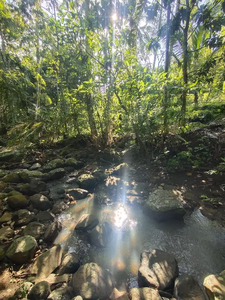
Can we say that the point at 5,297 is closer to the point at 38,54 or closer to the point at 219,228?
the point at 219,228

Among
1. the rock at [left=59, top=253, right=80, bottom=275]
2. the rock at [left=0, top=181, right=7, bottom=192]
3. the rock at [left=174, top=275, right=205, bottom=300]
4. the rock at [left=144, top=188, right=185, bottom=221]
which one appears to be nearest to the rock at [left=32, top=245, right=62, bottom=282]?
the rock at [left=59, top=253, right=80, bottom=275]

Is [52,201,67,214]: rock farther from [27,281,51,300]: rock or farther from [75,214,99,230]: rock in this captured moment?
[27,281,51,300]: rock

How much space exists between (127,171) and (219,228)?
8.73 feet

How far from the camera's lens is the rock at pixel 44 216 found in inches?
116

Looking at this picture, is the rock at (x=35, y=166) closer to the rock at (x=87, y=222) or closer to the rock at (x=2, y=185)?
the rock at (x=2, y=185)

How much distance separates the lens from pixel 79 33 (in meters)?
5.26

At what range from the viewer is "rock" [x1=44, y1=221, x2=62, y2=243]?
252 centimetres

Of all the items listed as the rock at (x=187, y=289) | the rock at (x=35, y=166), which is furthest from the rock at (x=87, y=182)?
the rock at (x=187, y=289)

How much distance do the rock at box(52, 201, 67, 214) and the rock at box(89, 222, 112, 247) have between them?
3.31 feet

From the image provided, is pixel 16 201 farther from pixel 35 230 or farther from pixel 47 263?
pixel 47 263

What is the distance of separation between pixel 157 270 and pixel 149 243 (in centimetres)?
55

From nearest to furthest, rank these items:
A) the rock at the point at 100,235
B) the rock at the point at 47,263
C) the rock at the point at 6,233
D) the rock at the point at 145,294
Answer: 1. the rock at the point at 145,294
2. the rock at the point at 47,263
3. the rock at the point at 6,233
4. the rock at the point at 100,235

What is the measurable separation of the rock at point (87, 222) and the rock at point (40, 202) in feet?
2.82

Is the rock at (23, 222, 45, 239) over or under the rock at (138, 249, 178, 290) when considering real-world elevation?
over
